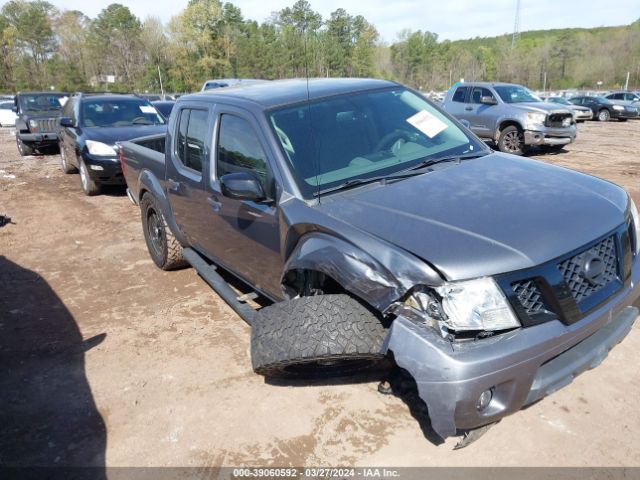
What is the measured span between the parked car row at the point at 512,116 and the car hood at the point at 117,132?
6.64 metres

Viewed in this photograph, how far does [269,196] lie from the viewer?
10.2 feet

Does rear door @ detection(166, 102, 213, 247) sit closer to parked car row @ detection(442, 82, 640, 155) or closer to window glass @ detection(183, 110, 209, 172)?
window glass @ detection(183, 110, 209, 172)

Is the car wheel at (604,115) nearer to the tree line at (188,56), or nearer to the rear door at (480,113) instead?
the tree line at (188,56)

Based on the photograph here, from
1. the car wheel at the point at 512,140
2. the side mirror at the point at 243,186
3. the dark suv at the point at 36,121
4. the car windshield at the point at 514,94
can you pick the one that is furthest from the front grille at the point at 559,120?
the dark suv at the point at 36,121

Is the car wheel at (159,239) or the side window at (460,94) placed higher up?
the side window at (460,94)

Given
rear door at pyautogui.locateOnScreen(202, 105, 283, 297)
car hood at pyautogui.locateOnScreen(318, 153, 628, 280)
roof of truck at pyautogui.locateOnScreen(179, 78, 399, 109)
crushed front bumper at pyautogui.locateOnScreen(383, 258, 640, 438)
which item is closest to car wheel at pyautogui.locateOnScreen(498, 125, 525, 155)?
roof of truck at pyautogui.locateOnScreen(179, 78, 399, 109)

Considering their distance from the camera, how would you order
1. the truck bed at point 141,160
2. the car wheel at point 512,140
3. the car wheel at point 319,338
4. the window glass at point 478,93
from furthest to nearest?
the window glass at point 478,93 → the car wheel at point 512,140 → the truck bed at point 141,160 → the car wheel at point 319,338

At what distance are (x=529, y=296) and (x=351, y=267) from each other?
79cm

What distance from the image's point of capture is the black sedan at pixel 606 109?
25.5 metres

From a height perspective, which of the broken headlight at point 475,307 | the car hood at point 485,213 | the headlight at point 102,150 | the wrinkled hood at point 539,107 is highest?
the car hood at point 485,213

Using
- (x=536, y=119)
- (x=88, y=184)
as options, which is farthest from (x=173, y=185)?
(x=536, y=119)

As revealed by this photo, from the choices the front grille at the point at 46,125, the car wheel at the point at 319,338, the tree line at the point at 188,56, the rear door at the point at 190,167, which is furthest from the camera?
the tree line at the point at 188,56

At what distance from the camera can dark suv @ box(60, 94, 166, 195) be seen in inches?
344

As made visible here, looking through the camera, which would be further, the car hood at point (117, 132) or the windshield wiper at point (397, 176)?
the car hood at point (117, 132)
